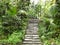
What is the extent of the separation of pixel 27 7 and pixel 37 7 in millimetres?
1899

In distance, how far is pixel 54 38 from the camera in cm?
1098

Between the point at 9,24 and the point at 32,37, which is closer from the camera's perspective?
the point at 32,37

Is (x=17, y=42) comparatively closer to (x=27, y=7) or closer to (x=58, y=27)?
(x=58, y=27)

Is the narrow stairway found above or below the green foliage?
below

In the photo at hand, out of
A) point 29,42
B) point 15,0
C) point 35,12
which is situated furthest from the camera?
point 35,12

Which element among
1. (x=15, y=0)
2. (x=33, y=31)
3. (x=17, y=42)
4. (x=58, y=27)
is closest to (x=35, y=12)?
(x=15, y=0)

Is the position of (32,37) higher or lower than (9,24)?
lower

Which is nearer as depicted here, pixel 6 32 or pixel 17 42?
pixel 17 42

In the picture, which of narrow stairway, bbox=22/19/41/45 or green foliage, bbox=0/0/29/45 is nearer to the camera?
narrow stairway, bbox=22/19/41/45

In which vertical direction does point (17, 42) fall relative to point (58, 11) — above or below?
below

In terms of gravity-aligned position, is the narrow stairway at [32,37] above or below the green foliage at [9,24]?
below

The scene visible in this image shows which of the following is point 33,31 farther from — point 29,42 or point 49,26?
point 29,42

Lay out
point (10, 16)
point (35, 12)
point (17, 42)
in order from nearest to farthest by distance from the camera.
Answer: point (17, 42) < point (10, 16) < point (35, 12)

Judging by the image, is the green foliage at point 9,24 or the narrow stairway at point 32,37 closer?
the narrow stairway at point 32,37
